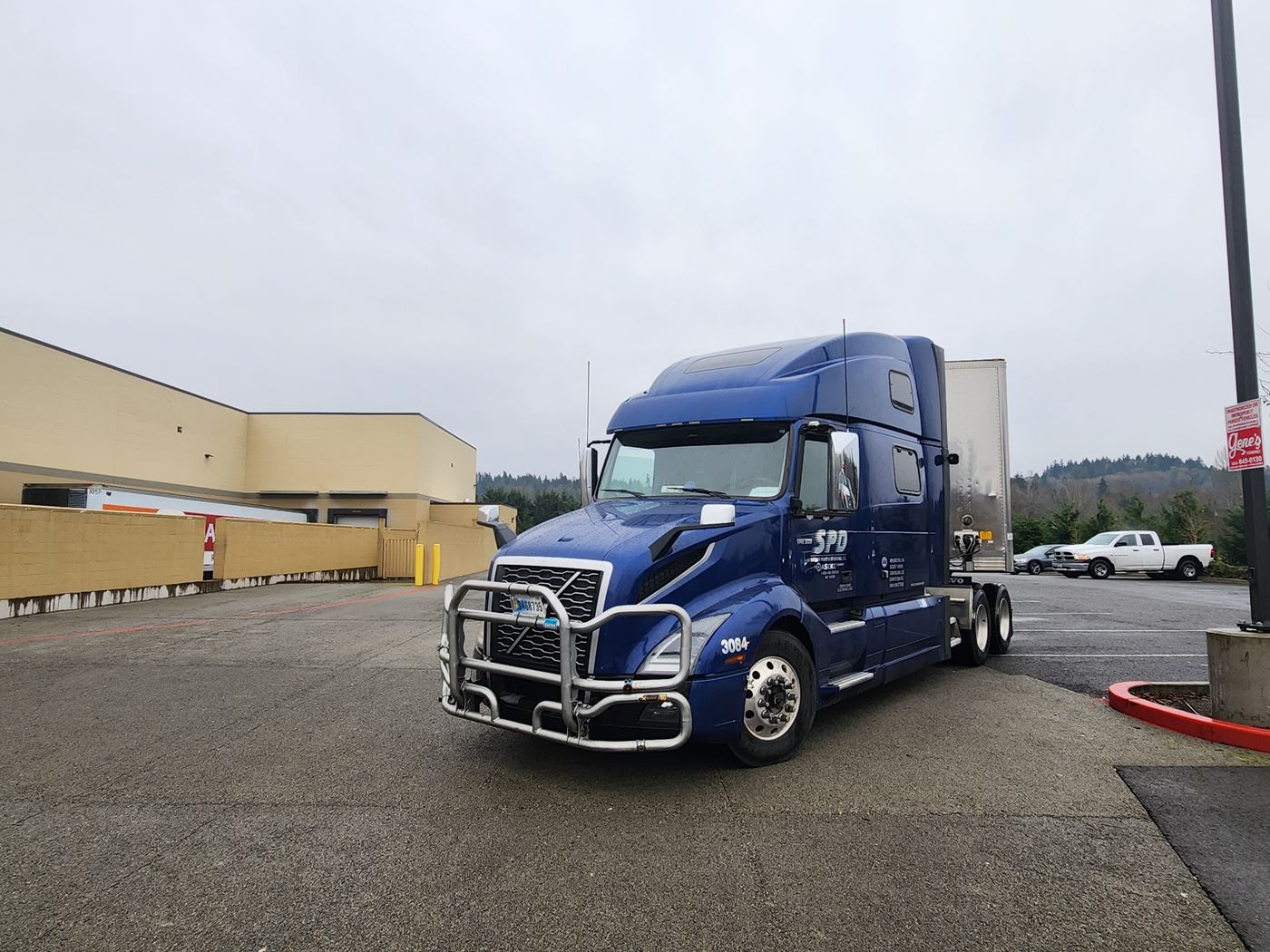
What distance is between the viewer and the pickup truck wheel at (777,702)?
14.5ft

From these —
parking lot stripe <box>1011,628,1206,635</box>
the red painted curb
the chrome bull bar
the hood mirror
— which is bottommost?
parking lot stripe <box>1011,628,1206,635</box>

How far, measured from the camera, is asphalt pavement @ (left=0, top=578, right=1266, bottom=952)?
2.75 meters

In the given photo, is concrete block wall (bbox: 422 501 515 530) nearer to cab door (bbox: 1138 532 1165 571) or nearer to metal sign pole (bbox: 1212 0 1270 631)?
cab door (bbox: 1138 532 1165 571)

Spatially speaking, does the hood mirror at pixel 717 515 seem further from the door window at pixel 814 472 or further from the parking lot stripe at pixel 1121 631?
the parking lot stripe at pixel 1121 631

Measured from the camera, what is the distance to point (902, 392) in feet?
22.6

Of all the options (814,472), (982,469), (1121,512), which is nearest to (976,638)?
(982,469)

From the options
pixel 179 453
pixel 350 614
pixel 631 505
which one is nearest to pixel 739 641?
pixel 631 505

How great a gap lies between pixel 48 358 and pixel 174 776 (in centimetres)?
3138

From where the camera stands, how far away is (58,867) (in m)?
3.18

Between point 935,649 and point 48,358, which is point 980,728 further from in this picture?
point 48,358

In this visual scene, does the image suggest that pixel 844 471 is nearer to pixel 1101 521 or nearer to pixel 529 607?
pixel 529 607

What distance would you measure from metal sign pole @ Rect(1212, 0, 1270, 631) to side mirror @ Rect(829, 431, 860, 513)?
2.64 m

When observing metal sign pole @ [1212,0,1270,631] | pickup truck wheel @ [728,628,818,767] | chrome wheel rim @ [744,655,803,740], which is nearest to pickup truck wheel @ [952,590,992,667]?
metal sign pole @ [1212,0,1270,631]

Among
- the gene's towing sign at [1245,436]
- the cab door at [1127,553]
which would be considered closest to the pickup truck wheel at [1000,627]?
the gene's towing sign at [1245,436]
